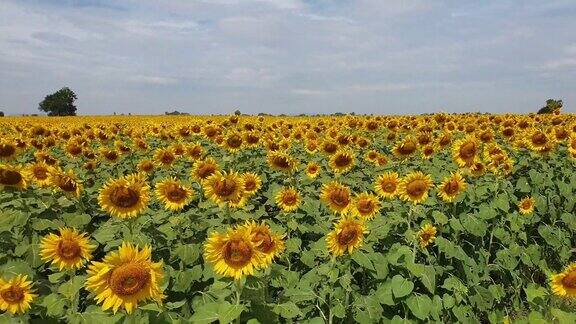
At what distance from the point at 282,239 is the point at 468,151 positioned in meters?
3.25

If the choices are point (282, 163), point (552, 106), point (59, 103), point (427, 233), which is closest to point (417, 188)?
point (427, 233)

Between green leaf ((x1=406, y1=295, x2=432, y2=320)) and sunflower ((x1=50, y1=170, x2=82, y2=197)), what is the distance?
3.93 m

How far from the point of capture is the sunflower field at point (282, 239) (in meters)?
3.80

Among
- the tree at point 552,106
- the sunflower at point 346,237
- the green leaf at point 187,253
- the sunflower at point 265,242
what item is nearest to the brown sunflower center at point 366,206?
the sunflower at point 346,237

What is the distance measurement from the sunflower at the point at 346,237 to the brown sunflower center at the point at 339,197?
0.93m

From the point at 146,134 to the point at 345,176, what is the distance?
7798 millimetres

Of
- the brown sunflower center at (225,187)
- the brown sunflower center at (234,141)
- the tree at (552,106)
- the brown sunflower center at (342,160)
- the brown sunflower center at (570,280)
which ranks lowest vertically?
the brown sunflower center at (570,280)

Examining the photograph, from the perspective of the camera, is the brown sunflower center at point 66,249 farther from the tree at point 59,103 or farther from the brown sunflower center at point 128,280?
the tree at point 59,103

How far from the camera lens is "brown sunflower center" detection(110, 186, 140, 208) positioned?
4.77 meters

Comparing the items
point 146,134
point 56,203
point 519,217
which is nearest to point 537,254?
point 519,217

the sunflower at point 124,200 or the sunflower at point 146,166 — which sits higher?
the sunflower at point 124,200

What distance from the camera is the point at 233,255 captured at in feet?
12.2

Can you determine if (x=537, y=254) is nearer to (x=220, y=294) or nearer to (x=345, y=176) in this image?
(x=345, y=176)

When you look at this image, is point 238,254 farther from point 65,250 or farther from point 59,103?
point 59,103
